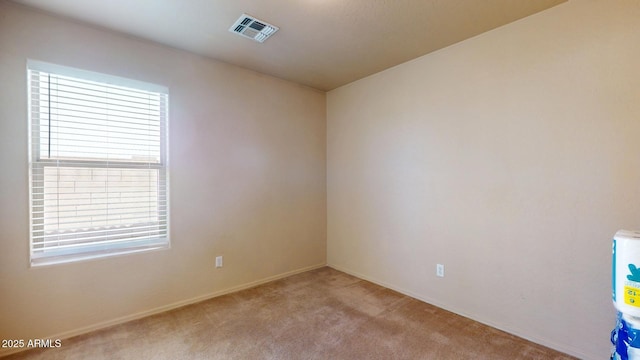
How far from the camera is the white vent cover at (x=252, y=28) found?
2.17 meters

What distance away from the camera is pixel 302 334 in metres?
2.21

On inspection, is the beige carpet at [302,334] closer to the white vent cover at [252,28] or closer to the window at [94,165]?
the window at [94,165]

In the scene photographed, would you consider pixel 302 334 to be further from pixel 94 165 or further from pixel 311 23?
pixel 311 23

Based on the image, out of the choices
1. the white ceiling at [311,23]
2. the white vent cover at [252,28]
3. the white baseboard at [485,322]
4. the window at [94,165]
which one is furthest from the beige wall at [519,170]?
the window at [94,165]

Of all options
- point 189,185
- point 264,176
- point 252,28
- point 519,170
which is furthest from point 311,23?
point 519,170

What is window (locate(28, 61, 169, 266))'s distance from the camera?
2125 mm

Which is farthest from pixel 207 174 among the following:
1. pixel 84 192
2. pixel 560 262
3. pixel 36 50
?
pixel 560 262

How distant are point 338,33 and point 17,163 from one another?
2683mm

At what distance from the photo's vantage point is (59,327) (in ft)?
6.97

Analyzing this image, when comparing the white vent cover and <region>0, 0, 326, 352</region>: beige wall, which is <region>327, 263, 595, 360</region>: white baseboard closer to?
<region>0, 0, 326, 352</region>: beige wall

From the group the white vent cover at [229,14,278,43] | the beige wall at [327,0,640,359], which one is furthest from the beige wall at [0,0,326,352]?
the beige wall at [327,0,640,359]

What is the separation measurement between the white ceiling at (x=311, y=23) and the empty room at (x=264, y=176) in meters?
0.02

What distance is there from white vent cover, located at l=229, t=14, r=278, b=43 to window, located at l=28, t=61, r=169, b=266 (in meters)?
0.97

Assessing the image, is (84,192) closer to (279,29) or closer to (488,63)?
(279,29)
